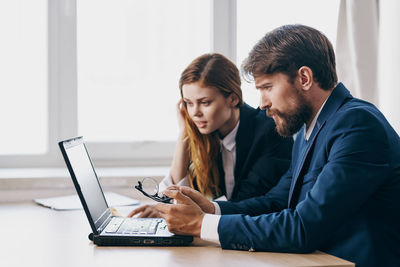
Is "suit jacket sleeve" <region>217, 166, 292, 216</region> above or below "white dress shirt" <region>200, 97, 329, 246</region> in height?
below

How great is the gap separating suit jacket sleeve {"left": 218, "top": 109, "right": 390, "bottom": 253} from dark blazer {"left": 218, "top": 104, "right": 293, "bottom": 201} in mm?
625

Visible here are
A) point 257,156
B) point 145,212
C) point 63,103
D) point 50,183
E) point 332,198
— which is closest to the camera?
point 332,198

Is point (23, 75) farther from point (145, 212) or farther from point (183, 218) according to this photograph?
point (183, 218)

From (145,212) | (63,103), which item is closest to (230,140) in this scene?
(145,212)

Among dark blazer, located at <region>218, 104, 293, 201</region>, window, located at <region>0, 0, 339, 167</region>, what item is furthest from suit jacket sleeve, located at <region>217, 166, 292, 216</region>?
window, located at <region>0, 0, 339, 167</region>

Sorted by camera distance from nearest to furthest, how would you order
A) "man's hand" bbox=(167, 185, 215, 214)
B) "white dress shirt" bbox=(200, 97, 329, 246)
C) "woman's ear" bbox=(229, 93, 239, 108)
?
1. "white dress shirt" bbox=(200, 97, 329, 246)
2. "man's hand" bbox=(167, 185, 215, 214)
3. "woman's ear" bbox=(229, 93, 239, 108)

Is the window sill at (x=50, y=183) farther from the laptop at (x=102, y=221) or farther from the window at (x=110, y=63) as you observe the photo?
the laptop at (x=102, y=221)

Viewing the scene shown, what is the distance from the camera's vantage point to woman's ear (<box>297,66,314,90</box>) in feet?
4.29

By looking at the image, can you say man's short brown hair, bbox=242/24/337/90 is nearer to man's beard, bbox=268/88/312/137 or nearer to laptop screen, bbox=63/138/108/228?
man's beard, bbox=268/88/312/137

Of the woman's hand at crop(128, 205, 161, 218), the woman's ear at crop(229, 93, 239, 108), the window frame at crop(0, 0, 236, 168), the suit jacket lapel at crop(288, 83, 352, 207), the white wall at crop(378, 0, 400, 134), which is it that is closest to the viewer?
the suit jacket lapel at crop(288, 83, 352, 207)

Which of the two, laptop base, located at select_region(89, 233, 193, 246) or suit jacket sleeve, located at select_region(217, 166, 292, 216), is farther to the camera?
suit jacket sleeve, located at select_region(217, 166, 292, 216)

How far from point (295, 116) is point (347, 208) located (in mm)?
373

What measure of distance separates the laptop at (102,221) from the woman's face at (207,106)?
22.0 inches

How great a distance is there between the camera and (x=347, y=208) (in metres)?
1.08
